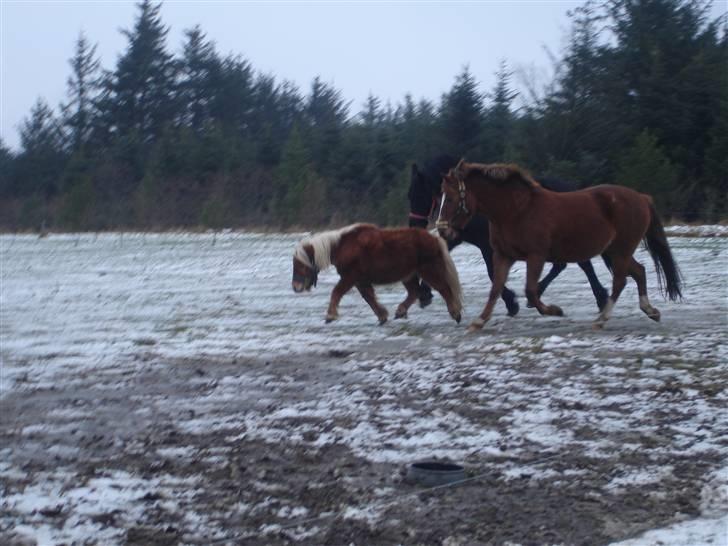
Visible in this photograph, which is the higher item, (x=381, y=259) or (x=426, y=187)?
(x=426, y=187)

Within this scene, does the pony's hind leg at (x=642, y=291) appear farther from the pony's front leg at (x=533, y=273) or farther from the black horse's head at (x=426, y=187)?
the black horse's head at (x=426, y=187)

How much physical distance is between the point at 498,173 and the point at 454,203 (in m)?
0.58

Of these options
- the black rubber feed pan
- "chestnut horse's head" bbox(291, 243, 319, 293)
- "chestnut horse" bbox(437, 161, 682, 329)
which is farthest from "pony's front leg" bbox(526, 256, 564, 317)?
the black rubber feed pan

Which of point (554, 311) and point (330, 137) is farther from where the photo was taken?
point (330, 137)

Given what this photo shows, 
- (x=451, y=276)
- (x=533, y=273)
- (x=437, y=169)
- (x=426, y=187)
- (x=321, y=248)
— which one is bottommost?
(x=451, y=276)

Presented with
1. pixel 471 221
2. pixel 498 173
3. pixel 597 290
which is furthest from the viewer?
pixel 471 221

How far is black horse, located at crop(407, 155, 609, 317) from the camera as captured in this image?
1209 centimetres

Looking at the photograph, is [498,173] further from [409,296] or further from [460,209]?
[409,296]

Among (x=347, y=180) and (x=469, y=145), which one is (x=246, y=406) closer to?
(x=469, y=145)

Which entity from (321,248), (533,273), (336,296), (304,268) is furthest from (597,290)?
(304,268)

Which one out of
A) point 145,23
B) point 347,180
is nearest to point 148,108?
point 145,23

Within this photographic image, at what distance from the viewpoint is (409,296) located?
41.7ft

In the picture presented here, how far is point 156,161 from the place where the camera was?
49.6 meters

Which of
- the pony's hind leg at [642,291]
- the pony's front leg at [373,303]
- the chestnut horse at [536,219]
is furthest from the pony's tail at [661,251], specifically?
the pony's front leg at [373,303]
